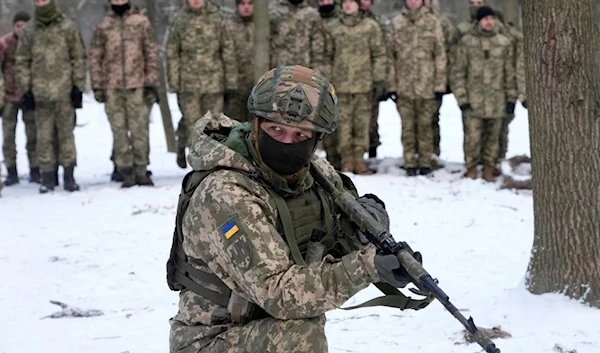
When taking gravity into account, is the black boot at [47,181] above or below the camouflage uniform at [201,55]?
below

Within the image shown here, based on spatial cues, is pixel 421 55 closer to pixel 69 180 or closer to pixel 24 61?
pixel 69 180

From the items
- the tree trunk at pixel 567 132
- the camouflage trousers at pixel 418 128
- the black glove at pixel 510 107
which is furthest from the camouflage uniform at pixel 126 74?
the tree trunk at pixel 567 132

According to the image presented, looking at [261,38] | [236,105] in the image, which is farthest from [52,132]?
[261,38]

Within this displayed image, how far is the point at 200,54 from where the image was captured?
1007cm

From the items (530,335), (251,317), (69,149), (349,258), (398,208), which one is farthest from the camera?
(69,149)

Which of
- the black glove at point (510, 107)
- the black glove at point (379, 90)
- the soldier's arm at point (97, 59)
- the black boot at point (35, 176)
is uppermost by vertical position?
the soldier's arm at point (97, 59)

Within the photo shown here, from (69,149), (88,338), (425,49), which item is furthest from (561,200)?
(69,149)

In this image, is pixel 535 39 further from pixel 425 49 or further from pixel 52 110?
pixel 52 110

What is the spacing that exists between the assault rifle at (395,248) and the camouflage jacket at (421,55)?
264 inches

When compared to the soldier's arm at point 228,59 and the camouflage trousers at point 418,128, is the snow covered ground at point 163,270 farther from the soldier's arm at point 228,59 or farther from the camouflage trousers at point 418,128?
the soldier's arm at point 228,59

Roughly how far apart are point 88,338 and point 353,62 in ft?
19.2

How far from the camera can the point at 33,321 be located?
5551 millimetres

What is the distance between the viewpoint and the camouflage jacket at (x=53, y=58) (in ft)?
32.1

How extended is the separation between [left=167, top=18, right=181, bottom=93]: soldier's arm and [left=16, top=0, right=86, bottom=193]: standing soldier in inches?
38.2
